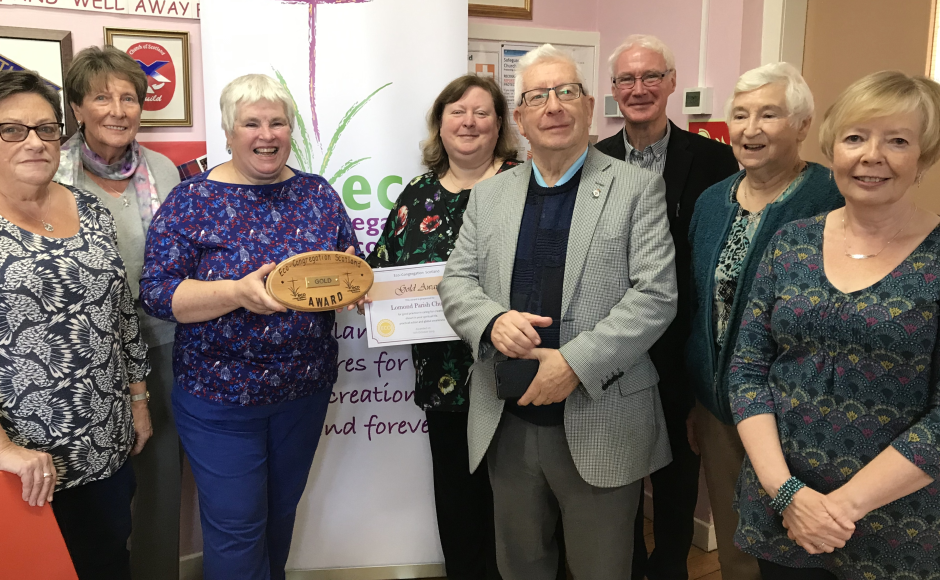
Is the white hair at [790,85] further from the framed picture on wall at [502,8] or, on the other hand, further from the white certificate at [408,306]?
the framed picture on wall at [502,8]

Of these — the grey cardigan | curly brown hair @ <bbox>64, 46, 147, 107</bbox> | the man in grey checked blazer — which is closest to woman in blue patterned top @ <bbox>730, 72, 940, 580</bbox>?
the man in grey checked blazer

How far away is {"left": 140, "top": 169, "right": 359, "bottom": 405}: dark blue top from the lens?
70.2 inches

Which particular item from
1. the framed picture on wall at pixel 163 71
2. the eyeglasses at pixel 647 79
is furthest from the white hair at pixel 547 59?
the framed picture on wall at pixel 163 71

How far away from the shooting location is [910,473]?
117cm

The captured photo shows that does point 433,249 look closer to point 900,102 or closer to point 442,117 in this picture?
point 442,117

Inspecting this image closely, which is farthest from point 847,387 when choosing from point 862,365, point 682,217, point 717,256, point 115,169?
point 115,169

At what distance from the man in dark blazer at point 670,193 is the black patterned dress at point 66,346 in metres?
1.54

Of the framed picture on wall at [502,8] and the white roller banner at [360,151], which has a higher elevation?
the framed picture on wall at [502,8]

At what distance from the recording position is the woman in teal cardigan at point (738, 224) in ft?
5.17

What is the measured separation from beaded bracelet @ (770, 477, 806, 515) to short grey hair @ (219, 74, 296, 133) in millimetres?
1609

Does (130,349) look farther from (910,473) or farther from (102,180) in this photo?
(910,473)

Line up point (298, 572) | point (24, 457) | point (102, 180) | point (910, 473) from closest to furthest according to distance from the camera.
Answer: point (910, 473)
point (24, 457)
point (102, 180)
point (298, 572)

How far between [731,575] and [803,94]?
1.31m

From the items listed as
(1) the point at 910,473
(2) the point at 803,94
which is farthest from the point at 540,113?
(1) the point at 910,473
